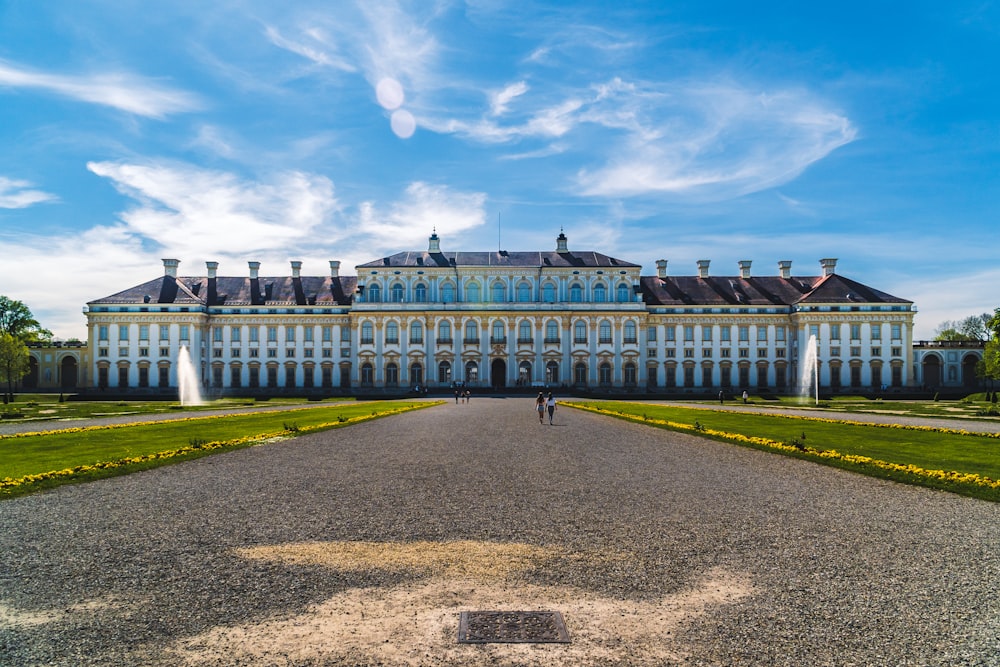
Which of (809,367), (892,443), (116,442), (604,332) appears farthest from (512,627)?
(809,367)

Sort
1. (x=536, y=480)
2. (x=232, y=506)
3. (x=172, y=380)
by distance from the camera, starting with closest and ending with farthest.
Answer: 1. (x=232, y=506)
2. (x=536, y=480)
3. (x=172, y=380)

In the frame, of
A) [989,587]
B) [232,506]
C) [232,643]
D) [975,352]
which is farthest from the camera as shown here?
[975,352]

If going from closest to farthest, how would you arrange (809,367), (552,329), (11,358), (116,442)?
(116,442), (11,358), (809,367), (552,329)

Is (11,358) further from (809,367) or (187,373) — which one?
(809,367)

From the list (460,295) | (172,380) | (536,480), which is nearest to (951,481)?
(536,480)

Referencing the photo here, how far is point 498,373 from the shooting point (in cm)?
6762

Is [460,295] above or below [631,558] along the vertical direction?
above

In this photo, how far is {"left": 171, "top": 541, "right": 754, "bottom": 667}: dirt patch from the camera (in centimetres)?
506

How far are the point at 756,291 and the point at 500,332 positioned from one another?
27769 mm

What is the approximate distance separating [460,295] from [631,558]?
2405 inches

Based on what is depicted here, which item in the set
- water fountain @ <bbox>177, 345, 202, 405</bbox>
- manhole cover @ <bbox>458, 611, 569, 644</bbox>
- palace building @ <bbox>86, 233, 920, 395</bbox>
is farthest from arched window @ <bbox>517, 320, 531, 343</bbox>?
manhole cover @ <bbox>458, 611, 569, 644</bbox>

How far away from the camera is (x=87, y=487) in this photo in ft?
38.3

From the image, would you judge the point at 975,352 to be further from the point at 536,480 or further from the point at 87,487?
the point at 87,487

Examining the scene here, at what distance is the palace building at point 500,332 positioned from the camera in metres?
66.4
